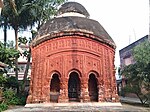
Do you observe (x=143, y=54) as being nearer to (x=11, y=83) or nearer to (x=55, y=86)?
(x=55, y=86)

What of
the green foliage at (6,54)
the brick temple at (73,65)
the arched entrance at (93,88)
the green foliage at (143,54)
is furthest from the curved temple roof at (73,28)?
the green foliage at (6,54)

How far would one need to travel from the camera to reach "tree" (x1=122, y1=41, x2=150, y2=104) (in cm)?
1516

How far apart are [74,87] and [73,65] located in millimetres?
2047

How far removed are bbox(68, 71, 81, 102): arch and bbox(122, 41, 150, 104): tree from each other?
4386 millimetres

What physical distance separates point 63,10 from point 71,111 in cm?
1062

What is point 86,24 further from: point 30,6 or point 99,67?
point 30,6

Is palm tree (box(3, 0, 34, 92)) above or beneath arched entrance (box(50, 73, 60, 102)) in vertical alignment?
above

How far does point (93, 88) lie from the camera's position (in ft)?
50.3

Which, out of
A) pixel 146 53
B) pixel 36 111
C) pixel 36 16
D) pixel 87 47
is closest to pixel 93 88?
pixel 87 47

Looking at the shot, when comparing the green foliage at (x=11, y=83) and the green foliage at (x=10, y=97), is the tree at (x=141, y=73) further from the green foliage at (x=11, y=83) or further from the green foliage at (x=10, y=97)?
the green foliage at (x=11, y=83)

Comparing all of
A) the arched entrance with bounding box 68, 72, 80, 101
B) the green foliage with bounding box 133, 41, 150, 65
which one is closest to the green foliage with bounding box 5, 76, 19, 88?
the arched entrance with bounding box 68, 72, 80, 101

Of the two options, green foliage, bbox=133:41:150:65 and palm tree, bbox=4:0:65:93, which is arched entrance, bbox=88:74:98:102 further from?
palm tree, bbox=4:0:65:93

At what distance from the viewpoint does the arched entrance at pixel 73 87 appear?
14941 millimetres

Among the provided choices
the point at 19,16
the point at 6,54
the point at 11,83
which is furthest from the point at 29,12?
the point at 11,83
